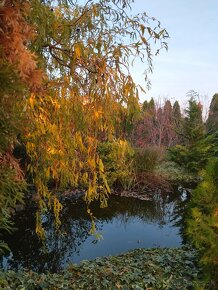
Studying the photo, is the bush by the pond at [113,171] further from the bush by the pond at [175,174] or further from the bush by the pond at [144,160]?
the bush by the pond at [175,174]

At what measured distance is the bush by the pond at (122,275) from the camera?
3.74 meters

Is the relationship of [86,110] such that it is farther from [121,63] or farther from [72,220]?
[72,220]

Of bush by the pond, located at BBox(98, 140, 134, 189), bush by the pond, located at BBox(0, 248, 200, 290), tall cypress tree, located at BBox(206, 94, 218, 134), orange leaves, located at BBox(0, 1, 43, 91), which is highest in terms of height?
tall cypress tree, located at BBox(206, 94, 218, 134)

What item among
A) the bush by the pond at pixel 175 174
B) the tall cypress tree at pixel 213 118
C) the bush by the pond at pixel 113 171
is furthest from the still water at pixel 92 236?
the tall cypress tree at pixel 213 118

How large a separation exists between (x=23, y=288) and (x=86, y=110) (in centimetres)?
234

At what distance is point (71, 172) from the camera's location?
2955 mm

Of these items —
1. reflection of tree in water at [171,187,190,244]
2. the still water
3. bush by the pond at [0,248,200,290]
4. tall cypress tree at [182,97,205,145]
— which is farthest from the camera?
tall cypress tree at [182,97,205,145]

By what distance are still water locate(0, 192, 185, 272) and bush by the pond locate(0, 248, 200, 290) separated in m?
1.04

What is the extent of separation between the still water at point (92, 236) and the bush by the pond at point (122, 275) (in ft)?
3.41

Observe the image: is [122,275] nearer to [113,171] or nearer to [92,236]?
[92,236]

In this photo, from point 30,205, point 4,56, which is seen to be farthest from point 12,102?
point 30,205

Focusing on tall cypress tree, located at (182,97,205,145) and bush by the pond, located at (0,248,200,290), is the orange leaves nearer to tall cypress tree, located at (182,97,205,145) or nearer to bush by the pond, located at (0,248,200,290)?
bush by the pond, located at (0,248,200,290)

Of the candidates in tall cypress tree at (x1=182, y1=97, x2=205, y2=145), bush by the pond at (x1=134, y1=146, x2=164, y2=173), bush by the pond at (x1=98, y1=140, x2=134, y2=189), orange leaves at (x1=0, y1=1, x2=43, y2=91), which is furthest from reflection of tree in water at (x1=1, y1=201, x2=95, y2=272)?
tall cypress tree at (x1=182, y1=97, x2=205, y2=145)

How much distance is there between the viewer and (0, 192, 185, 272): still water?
5.69 meters
